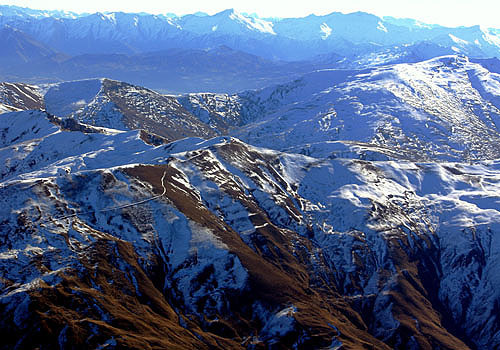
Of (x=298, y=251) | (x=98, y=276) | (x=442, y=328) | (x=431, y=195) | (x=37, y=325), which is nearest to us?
(x=37, y=325)

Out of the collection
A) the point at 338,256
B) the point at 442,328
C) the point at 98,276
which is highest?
the point at 98,276

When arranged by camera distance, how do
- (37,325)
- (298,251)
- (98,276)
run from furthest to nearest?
(298,251), (98,276), (37,325)

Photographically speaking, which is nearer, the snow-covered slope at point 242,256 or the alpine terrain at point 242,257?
the alpine terrain at point 242,257

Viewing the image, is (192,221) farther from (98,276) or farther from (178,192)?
(98,276)

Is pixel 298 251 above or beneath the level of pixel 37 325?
beneath

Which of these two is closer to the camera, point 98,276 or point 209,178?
point 98,276

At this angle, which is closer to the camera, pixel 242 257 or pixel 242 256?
pixel 242 257

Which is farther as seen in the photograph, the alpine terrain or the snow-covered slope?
the snow-covered slope

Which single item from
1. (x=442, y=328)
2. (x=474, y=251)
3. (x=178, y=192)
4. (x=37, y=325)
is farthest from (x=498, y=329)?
(x=37, y=325)
